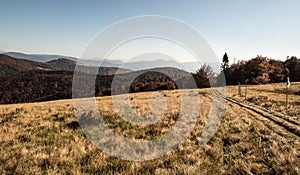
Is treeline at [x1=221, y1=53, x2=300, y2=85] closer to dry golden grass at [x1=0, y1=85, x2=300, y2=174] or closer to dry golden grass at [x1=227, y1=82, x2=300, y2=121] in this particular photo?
dry golden grass at [x1=227, y1=82, x2=300, y2=121]

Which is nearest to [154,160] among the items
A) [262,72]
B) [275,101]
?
[275,101]

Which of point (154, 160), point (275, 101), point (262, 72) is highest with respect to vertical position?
point (262, 72)

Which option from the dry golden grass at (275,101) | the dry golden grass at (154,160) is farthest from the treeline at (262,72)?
the dry golden grass at (154,160)

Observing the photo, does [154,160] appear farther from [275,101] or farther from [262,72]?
[262,72]

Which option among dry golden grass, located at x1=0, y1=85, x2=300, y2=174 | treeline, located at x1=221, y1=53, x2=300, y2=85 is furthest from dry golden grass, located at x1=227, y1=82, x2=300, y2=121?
treeline, located at x1=221, y1=53, x2=300, y2=85

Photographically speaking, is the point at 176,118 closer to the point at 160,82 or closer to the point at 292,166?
the point at 292,166

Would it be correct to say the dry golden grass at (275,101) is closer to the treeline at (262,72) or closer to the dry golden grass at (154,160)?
the dry golden grass at (154,160)

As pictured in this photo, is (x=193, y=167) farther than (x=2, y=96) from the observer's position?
No

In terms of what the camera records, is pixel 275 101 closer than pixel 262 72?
Yes

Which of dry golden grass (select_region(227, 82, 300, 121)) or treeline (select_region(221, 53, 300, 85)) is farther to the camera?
treeline (select_region(221, 53, 300, 85))

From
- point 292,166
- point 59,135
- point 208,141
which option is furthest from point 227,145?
point 59,135

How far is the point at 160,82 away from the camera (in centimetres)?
9594

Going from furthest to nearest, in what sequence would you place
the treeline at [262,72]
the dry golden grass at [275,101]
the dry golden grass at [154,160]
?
the treeline at [262,72]
the dry golden grass at [275,101]
the dry golden grass at [154,160]

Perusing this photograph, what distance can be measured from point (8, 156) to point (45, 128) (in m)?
4.37
